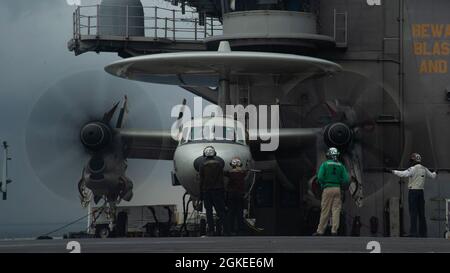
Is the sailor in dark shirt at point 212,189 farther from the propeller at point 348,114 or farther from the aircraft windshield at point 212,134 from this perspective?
the propeller at point 348,114

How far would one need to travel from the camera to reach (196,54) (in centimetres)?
3609

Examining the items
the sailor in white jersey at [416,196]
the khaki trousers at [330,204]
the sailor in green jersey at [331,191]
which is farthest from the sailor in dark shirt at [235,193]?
the sailor in white jersey at [416,196]

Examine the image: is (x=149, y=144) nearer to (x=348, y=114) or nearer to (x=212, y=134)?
(x=348, y=114)

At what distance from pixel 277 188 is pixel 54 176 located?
9556 mm

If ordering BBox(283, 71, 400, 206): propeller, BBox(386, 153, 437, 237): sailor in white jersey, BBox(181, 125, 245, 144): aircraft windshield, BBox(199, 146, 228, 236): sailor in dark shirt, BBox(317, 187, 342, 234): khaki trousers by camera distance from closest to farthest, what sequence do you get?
BBox(317, 187, 342, 234): khaki trousers < BBox(199, 146, 228, 236): sailor in dark shirt < BBox(386, 153, 437, 237): sailor in white jersey < BBox(181, 125, 245, 144): aircraft windshield < BBox(283, 71, 400, 206): propeller

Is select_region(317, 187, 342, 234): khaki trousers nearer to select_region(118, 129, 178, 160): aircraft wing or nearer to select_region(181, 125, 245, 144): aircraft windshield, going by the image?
select_region(181, 125, 245, 144): aircraft windshield

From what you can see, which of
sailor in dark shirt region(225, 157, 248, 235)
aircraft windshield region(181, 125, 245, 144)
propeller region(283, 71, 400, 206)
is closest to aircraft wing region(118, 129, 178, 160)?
propeller region(283, 71, 400, 206)

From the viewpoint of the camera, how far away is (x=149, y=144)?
39031 millimetres

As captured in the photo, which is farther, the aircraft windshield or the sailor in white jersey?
the aircraft windshield

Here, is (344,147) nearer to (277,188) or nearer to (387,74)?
(277,188)

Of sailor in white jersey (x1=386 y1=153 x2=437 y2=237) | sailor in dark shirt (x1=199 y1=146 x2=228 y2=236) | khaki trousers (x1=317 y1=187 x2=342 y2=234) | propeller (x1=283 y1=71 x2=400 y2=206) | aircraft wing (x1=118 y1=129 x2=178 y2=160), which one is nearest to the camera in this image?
khaki trousers (x1=317 y1=187 x2=342 y2=234)

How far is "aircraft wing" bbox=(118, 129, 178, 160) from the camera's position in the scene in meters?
37.4

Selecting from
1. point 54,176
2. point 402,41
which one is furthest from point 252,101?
point 54,176

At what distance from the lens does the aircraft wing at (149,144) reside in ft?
123
